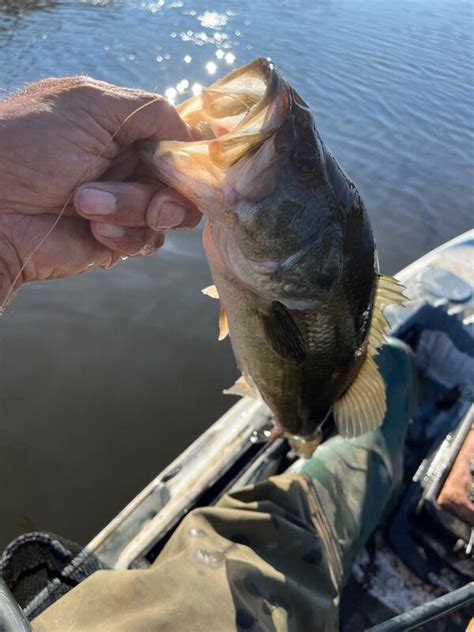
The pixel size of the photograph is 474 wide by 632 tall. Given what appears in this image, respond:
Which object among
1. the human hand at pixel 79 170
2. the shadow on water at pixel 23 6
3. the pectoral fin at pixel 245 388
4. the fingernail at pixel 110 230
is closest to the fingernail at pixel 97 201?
the human hand at pixel 79 170

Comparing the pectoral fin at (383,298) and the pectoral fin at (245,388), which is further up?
the pectoral fin at (383,298)

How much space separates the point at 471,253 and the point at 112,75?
8132 mm

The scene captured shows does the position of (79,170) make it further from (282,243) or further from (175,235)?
(175,235)

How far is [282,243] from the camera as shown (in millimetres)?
1891

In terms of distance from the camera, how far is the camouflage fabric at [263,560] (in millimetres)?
1829

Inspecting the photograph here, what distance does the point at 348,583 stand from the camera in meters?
A: 3.17

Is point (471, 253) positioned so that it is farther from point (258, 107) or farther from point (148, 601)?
point (148, 601)

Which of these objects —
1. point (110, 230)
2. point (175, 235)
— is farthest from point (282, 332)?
point (175, 235)

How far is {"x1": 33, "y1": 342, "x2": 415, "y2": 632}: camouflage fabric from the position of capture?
183cm

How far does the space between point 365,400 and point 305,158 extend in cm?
123

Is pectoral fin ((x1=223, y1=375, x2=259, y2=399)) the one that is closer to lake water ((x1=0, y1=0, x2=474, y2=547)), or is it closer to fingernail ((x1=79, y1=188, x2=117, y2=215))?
fingernail ((x1=79, y1=188, x2=117, y2=215))

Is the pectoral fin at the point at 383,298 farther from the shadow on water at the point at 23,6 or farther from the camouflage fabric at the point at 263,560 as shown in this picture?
the shadow on water at the point at 23,6

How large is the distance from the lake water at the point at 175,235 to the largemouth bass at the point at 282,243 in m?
2.74

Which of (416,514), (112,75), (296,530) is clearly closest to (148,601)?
(296,530)
